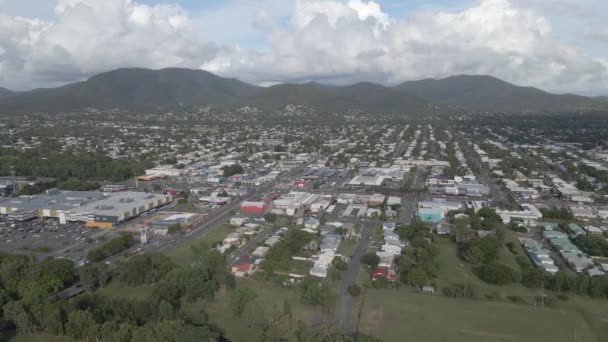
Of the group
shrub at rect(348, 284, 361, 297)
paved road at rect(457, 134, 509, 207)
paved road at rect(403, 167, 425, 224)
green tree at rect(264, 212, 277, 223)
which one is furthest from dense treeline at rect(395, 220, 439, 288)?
paved road at rect(457, 134, 509, 207)

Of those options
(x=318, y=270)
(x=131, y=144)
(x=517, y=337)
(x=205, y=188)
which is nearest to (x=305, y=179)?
(x=205, y=188)

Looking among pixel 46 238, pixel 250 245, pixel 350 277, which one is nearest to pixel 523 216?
pixel 350 277

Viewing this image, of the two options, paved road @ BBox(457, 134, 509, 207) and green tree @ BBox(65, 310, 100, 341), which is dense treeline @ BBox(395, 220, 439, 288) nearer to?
paved road @ BBox(457, 134, 509, 207)

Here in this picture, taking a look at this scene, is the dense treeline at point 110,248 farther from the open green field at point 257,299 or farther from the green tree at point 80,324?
the green tree at point 80,324

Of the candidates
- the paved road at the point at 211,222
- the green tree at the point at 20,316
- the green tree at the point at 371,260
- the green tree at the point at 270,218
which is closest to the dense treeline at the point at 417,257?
the green tree at the point at 371,260

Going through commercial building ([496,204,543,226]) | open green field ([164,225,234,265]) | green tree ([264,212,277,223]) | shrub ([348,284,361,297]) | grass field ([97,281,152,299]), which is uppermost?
commercial building ([496,204,543,226])

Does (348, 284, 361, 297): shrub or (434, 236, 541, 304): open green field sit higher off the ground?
(348, 284, 361, 297): shrub
